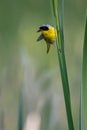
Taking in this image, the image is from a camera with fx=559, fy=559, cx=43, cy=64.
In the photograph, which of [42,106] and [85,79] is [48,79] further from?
[85,79]

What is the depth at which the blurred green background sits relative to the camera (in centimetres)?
227

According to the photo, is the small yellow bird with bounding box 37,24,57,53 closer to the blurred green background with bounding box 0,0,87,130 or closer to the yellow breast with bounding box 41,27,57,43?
the yellow breast with bounding box 41,27,57,43

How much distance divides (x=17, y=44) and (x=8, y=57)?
0.66 feet

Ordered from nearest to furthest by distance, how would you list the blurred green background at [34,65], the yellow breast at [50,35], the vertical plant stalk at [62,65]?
the vertical plant stalk at [62,65]
the yellow breast at [50,35]
the blurred green background at [34,65]

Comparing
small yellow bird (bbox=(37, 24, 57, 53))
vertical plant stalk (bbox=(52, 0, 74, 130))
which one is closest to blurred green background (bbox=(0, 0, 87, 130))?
small yellow bird (bbox=(37, 24, 57, 53))

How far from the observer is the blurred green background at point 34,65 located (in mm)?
2270

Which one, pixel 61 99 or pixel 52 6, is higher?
pixel 52 6

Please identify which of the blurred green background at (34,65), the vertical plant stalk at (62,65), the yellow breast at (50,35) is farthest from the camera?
the blurred green background at (34,65)

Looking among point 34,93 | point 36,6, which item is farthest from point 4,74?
point 36,6

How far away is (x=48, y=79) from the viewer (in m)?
2.46

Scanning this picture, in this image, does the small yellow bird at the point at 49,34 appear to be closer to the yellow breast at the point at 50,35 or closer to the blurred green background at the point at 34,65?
the yellow breast at the point at 50,35

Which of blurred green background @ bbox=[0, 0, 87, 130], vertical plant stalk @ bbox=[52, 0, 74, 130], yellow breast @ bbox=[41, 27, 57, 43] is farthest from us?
blurred green background @ bbox=[0, 0, 87, 130]

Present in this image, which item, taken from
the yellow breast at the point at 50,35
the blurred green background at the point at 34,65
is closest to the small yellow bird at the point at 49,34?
the yellow breast at the point at 50,35

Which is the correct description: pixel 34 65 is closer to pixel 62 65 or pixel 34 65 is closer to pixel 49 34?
pixel 49 34
